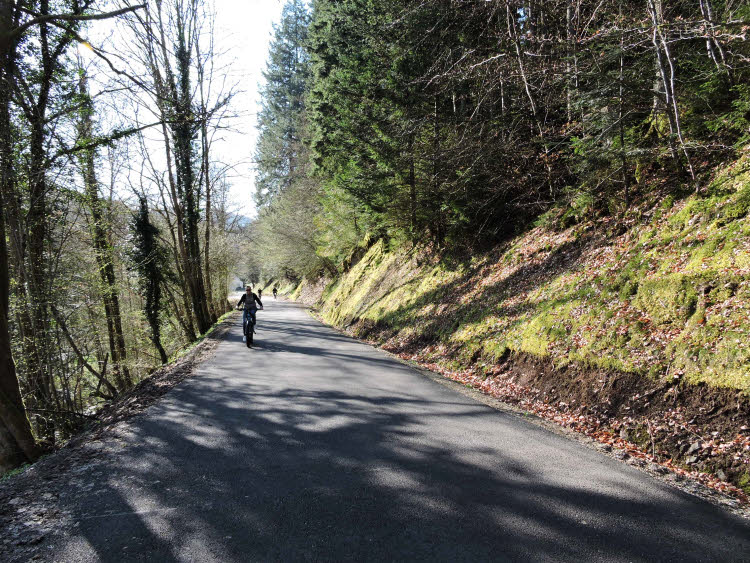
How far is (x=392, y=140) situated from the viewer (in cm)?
1329

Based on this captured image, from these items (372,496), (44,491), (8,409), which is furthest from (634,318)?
(8,409)

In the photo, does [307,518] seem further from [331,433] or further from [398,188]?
[398,188]

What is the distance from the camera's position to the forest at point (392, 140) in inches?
262

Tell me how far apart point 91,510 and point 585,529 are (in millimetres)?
3944

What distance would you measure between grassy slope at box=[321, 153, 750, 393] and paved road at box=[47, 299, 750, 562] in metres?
1.84

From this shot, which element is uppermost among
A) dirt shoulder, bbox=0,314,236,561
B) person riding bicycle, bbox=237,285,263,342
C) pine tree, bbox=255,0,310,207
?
pine tree, bbox=255,0,310,207

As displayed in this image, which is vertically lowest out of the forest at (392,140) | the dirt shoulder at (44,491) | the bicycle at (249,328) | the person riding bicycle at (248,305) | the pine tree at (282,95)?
A: the dirt shoulder at (44,491)

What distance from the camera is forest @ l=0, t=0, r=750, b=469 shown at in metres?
6.64

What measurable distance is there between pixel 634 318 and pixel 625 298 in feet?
1.79

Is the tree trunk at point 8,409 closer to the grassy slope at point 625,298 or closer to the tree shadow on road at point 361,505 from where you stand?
the tree shadow on road at point 361,505

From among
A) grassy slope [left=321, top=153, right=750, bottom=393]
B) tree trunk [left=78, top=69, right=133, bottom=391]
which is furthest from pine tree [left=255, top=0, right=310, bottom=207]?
grassy slope [left=321, top=153, right=750, bottom=393]

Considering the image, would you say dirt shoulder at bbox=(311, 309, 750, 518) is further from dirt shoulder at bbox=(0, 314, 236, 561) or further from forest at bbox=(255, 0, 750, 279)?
dirt shoulder at bbox=(0, 314, 236, 561)

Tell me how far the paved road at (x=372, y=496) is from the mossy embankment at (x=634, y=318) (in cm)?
120

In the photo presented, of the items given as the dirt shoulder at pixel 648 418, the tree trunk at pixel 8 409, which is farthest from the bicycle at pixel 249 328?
the dirt shoulder at pixel 648 418
